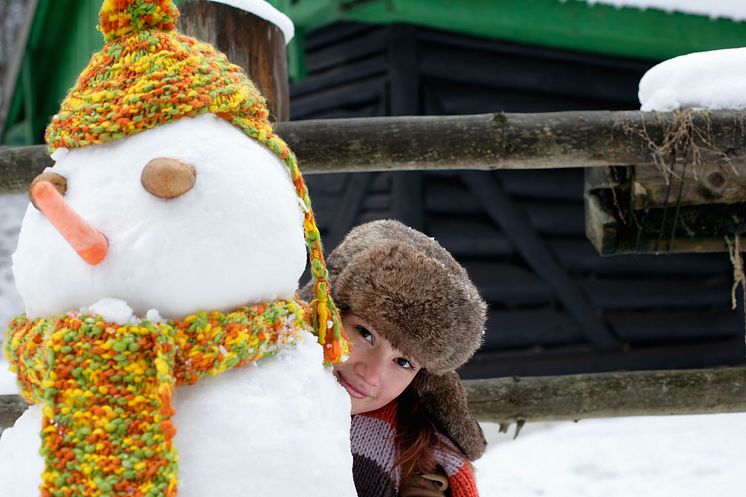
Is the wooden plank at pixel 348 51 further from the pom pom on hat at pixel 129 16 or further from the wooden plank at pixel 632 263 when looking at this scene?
the pom pom on hat at pixel 129 16

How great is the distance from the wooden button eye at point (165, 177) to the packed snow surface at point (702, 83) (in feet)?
5.03

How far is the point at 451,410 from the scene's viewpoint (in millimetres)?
1551

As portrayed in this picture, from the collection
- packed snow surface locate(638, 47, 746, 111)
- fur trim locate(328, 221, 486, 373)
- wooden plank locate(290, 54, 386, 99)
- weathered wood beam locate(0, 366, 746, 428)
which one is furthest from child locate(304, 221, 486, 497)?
wooden plank locate(290, 54, 386, 99)

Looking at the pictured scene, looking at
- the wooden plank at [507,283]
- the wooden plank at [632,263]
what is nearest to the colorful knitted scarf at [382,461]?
the wooden plank at [507,283]

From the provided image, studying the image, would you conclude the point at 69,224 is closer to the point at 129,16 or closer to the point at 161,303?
the point at 161,303

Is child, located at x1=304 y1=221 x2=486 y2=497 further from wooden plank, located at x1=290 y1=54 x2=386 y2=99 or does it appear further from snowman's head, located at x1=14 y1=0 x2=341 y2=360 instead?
wooden plank, located at x1=290 y1=54 x2=386 y2=99

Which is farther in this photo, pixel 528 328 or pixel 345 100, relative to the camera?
pixel 345 100


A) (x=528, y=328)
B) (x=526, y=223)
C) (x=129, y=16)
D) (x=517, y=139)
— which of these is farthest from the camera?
(x=528, y=328)

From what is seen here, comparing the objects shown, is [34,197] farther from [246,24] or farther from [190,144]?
[246,24]

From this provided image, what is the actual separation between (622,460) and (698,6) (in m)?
2.25

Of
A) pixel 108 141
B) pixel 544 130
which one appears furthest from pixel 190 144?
pixel 544 130

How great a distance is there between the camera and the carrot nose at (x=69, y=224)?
2.52 ft

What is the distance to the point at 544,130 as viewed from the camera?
188 cm

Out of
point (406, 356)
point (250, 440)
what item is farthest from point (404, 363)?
point (250, 440)
